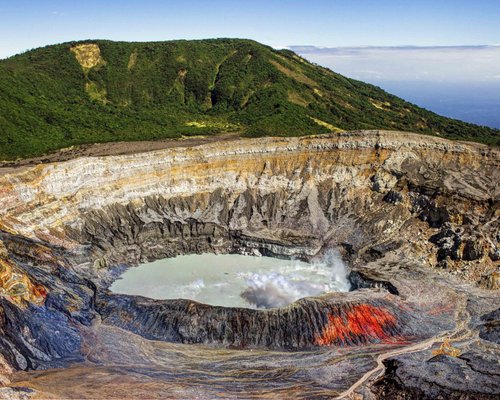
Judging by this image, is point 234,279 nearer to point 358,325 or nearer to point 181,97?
point 358,325

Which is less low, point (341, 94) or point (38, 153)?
point (341, 94)

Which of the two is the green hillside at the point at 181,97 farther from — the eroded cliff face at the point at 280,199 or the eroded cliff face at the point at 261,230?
the eroded cliff face at the point at 261,230

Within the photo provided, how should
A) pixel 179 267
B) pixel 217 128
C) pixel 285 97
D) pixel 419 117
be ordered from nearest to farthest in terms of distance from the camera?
1. pixel 179 267
2. pixel 217 128
3. pixel 285 97
4. pixel 419 117

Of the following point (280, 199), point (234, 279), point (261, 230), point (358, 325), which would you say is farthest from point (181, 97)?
point (358, 325)

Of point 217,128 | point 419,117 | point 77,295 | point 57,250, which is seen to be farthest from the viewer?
point 419,117

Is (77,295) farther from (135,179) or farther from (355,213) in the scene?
(355,213)

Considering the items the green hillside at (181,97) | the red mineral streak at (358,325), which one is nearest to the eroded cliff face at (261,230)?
the red mineral streak at (358,325)

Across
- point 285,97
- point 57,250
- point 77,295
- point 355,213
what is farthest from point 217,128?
point 77,295

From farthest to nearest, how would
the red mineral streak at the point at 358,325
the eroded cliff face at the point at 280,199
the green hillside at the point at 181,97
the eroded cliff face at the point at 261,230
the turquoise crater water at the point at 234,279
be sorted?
1. the green hillside at the point at 181,97
2. the eroded cliff face at the point at 280,199
3. the turquoise crater water at the point at 234,279
4. the eroded cliff face at the point at 261,230
5. the red mineral streak at the point at 358,325
